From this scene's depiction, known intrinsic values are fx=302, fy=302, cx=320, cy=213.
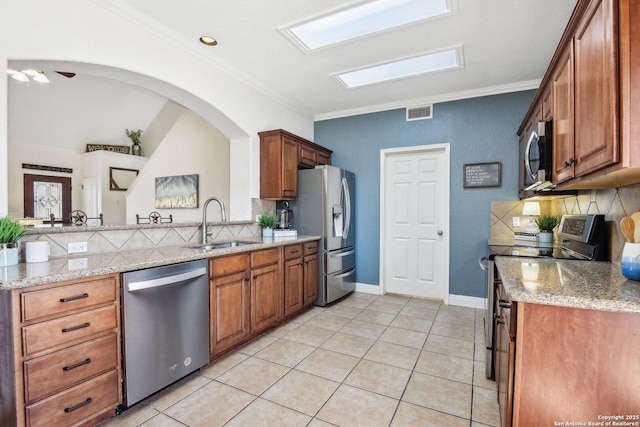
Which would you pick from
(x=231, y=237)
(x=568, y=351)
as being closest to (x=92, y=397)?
(x=231, y=237)

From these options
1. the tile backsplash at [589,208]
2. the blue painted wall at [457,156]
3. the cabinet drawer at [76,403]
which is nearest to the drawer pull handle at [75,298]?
the cabinet drawer at [76,403]

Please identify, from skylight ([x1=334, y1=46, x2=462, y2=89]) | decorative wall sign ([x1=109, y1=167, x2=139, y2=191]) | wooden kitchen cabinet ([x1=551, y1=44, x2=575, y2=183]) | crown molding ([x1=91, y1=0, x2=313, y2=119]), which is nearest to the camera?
wooden kitchen cabinet ([x1=551, y1=44, x2=575, y2=183])

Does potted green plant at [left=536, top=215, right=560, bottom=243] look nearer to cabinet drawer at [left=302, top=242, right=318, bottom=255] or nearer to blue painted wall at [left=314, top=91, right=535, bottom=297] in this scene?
blue painted wall at [left=314, top=91, right=535, bottom=297]

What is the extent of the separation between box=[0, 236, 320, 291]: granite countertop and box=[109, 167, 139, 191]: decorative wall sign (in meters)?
5.77

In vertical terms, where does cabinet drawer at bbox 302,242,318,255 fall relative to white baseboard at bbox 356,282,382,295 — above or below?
above

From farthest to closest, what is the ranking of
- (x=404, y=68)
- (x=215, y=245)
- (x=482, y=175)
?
(x=482, y=175)
(x=404, y=68)
(x=215, y=245)

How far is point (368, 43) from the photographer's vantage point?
8.91 ft

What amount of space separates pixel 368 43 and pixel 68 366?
310 cm

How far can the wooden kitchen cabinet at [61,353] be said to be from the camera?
1.37m

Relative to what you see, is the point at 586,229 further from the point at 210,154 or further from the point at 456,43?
the point at 210,154

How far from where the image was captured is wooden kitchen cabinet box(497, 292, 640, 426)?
1.05 metres

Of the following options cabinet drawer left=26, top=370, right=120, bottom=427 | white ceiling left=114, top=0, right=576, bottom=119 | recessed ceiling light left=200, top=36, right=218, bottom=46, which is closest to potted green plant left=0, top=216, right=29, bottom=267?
cabinet drawer left=26, top=370, right=120, bottom=427

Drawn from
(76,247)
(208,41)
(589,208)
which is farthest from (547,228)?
(76,247)

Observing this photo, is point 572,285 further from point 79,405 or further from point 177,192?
point 177,192
